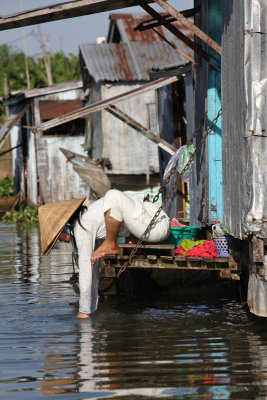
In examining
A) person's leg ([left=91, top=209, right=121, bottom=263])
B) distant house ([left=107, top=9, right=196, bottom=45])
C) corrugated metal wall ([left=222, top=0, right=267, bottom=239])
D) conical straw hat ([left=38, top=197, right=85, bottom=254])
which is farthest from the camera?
distant house ([left=107, top=9, right=196, bottom=45])

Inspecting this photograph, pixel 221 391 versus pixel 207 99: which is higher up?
pixel 207 99

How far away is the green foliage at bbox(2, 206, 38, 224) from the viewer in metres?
27.1

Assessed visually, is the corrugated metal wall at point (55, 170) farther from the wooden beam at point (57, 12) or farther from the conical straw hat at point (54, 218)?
the conical straw hat at point (54, 218)

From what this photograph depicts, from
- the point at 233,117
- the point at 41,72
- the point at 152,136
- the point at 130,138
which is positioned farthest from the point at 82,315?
the point at 41,72

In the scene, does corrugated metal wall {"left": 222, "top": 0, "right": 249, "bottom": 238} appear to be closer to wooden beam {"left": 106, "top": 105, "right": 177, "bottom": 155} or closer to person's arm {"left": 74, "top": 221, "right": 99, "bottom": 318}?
person's arm {"left": 74, "top": 221, "right": 99, "bottom": 318}

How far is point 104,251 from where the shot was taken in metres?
8.46

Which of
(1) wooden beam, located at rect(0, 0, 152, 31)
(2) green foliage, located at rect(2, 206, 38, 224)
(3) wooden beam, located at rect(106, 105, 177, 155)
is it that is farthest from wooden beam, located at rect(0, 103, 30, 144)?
(1) wooden beam, located at rect(0, 0, 152, 31)

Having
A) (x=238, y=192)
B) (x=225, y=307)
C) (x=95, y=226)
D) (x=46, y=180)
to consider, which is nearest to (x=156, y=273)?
(x=225, y=307)

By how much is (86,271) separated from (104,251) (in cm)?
30

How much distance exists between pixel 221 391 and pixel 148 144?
17.5 metres

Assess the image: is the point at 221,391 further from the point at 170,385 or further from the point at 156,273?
the point at 156,273

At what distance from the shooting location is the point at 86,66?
80.8 ft

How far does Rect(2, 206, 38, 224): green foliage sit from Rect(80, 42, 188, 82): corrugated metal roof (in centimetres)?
607

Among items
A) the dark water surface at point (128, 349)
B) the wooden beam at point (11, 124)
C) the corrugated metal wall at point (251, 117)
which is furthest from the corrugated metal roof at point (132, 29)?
the corrugated metal wall at point (251, 117)
